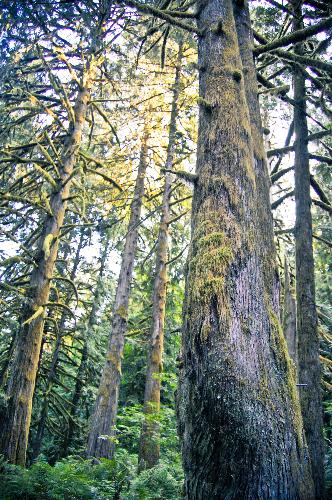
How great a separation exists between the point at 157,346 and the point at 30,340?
3.62 meters

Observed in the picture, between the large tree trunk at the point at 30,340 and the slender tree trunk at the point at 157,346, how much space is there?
2351 mm

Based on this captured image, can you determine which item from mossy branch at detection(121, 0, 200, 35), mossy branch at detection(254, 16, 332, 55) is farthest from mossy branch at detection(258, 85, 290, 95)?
mossy branch at detection(121, 0, 200, 35)

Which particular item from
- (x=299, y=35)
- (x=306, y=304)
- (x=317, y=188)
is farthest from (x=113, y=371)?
(x=299, y=35)

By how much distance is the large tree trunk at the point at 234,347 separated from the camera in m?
1.98

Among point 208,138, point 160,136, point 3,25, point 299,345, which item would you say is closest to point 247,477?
point 208,138

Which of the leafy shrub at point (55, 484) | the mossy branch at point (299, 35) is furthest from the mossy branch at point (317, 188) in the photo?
the leafy shrub at point (55, 484)

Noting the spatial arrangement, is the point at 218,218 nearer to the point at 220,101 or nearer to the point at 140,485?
the point at 220,101

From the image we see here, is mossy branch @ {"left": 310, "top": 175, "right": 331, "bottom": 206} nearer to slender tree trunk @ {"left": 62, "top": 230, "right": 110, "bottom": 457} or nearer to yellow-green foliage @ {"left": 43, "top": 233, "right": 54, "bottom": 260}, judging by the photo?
yellow-green foliage @ {"left": 43, "top": 233, "right": 54, "bottom": 260}

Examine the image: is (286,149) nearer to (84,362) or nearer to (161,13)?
(161,13)

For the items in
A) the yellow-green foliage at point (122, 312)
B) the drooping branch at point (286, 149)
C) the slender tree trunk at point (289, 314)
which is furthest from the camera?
the slender tree trunk at point (289, 314)

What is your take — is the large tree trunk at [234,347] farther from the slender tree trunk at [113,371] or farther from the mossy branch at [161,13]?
the slender tree trunk at [113,371]

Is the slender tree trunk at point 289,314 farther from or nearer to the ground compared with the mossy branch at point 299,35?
nearer to the ground

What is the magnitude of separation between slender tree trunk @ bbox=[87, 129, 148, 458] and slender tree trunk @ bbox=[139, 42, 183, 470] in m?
0.75

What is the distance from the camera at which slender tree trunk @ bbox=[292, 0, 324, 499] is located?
5.98 m
